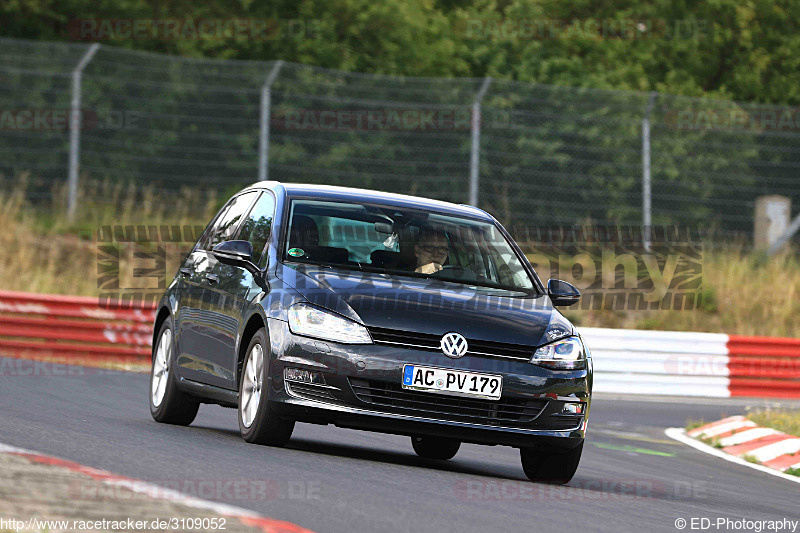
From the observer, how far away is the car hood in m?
8.45

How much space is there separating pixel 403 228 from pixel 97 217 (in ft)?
52.0

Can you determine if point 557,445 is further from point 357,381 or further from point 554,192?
point 554,192

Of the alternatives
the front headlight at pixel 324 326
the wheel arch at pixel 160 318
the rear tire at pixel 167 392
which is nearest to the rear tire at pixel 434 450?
the rear tire at pixel 167 392

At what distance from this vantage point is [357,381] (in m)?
8.34

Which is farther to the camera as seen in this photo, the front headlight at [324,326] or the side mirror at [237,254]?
the side mirror at [237,254]

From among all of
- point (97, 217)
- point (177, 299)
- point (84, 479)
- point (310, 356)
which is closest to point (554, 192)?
point (97, 217)

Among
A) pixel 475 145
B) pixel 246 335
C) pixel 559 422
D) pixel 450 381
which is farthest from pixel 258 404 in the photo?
pixel 475 145

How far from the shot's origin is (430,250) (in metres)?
9.57

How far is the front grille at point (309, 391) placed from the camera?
8.39 metres

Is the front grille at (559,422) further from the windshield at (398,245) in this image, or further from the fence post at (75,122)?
the fence post at (75,122)

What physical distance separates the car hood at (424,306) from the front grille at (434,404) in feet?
1.12

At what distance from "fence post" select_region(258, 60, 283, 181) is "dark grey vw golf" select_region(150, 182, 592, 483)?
13357 mm

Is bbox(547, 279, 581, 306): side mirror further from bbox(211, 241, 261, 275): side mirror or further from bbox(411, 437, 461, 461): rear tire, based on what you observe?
bbox(211, 241, 261, 275): side mirror

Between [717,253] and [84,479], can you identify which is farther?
[717,253]
